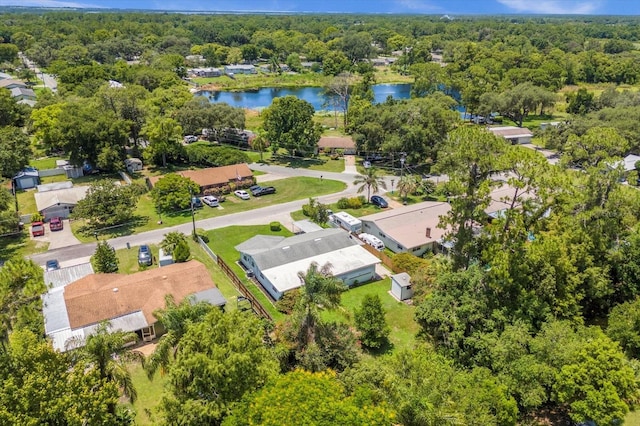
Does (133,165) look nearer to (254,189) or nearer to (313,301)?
(254,189)

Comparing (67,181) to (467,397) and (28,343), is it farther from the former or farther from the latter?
(467,397)

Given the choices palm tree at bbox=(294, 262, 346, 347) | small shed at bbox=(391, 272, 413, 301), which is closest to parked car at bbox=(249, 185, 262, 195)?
small shed at bbox=(391, 272, 413, 301)

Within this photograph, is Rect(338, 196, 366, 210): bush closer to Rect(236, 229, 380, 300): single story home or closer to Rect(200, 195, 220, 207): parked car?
Rect(236, 229, 380, 300): single story home

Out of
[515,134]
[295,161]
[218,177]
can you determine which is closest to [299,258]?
[218,177]

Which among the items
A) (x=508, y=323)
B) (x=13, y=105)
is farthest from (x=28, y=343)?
(x=13, y=105)

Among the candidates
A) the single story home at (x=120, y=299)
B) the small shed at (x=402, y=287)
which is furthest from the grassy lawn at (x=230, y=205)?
the small shed at (x=402, y=287)

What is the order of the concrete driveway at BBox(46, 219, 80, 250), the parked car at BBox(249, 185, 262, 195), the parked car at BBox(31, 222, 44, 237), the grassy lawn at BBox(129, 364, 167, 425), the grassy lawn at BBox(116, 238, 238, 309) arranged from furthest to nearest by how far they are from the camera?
1. the parked car at BBox(249, 185, 262, 195)
2. the parked car at BBox(31, 222, 44, 237)
3. the concrete driveway at BBox(46, 219, 80, 250)
4. the grassy lawn at BBox(116, 238, 238, 309)
5. the grassy lawn at BBox(129, 364, 167, 425)
